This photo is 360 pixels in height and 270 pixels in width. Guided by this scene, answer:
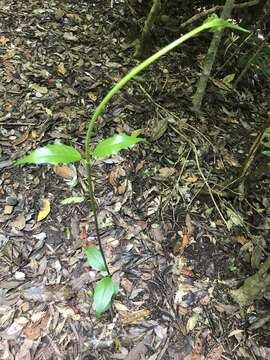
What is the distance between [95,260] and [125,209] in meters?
0.60

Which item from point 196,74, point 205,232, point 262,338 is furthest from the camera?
point 196,74

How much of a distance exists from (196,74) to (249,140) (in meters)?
0.78

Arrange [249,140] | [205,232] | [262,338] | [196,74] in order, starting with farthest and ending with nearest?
[196,74]
[249,140]
[205,232]
[262,338]

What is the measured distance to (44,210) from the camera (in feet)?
8.28

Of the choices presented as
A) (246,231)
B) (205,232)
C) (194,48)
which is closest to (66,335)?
(205,232)

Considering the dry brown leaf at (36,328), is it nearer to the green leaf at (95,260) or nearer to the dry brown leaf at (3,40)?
the green leaf at (95,260)

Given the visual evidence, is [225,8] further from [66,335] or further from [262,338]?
[66,335]

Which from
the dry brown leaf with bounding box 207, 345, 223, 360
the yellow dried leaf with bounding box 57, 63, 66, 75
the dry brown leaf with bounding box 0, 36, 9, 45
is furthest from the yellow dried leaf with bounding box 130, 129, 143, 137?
the dry brown leaf with bounding box 207, 345, 223, 360

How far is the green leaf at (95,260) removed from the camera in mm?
2082

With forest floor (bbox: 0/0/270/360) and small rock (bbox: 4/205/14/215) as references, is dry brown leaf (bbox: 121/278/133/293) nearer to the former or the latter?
forest floor (bbox: 0/0/270/360)

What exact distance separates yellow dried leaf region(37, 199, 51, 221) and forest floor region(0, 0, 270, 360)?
14mm

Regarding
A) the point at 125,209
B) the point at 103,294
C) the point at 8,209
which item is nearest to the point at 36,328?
the point at 103,294

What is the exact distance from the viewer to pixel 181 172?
2875mm

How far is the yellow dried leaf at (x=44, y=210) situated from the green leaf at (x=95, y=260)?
523 mm
